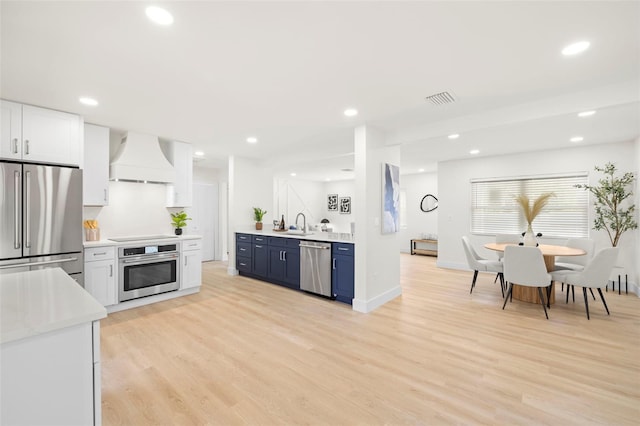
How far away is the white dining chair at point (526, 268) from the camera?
11.8 feet

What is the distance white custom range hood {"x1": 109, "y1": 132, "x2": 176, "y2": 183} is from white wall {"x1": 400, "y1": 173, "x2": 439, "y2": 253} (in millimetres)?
7005

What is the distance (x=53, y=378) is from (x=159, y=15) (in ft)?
6.44

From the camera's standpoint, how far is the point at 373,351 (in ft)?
9.02

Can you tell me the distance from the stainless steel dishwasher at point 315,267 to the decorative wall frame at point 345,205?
633 cm

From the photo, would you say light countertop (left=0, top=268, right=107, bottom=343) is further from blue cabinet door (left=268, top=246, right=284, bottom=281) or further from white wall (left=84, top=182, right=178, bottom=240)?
blue cabinet door (left=268, top=246, right=284, bottom=281)

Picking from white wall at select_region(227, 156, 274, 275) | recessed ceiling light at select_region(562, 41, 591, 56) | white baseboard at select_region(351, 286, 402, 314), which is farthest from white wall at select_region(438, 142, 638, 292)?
white wall at select_region(227, 156, 274, 275)

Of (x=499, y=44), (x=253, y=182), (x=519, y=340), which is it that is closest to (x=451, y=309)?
(x=519, y=340)

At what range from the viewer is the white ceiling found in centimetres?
175

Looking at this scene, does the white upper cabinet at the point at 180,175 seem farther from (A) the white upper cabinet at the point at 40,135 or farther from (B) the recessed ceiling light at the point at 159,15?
(B) the recessed ceiling light at the point at 159,15

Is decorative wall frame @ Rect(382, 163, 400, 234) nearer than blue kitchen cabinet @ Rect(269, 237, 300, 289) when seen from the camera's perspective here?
Yes

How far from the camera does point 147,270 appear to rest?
13.4ft

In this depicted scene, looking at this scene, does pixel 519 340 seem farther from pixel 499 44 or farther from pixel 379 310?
pixel 499 44

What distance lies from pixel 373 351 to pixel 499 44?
2717 millimetres

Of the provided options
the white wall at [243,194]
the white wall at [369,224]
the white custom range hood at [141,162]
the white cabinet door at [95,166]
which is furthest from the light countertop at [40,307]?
the white wall at [243,194]
